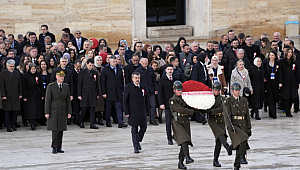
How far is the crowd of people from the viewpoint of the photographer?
13.1 metres

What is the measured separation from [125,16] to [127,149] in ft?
33.6

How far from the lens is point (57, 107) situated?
1040 cm

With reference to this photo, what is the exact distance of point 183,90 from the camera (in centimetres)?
895

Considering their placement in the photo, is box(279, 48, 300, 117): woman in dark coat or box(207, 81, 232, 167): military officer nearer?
box(207, 81, 232, 167): military officer

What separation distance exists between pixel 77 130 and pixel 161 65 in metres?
3.19

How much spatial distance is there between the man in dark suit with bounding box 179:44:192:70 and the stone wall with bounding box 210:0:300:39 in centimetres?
596

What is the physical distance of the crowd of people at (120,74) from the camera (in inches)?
515

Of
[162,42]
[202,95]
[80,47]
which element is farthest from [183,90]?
[162,42]

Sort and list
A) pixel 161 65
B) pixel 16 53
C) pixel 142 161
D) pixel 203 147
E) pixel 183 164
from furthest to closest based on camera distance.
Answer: pixel 16 53 → pixel 161 65 → pixel 203 147 → pixel 142 161 → pixel 183 164

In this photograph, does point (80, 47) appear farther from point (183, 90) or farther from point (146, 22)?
point (183, 90)

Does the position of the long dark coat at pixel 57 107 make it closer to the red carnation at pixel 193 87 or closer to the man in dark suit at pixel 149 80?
the red carnation at pixel 193 87

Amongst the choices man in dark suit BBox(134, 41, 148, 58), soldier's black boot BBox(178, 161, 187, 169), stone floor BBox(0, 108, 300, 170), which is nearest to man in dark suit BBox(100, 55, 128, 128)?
stone floor BBox(0, 108, 300, 170)

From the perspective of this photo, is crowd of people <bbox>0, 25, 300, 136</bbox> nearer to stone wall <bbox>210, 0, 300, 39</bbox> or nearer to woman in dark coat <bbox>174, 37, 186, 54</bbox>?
woman in dark coat <bbox>174, 37, 186, 54</bbox>

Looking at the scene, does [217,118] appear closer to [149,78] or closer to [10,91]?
[149,78]
